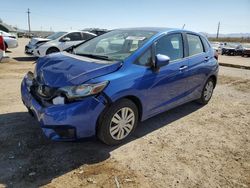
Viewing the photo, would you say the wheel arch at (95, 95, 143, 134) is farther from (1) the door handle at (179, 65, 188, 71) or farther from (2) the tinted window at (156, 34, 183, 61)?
(1) the door handle at (179, 65, 188, 71)

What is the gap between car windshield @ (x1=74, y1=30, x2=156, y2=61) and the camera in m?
4.14

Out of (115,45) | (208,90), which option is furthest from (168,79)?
(208,90)

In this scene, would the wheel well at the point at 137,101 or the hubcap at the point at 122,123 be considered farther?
the wheel well at the point at 137,101

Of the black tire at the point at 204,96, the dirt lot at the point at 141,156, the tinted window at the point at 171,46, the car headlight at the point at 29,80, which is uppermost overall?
the tinted window at the point at 171,46

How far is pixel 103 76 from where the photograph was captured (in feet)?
11.5

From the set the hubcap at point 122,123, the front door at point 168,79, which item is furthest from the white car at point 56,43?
the hubcap at point 122,123

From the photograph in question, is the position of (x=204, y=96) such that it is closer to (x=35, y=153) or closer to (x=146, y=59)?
(x=146, y=59)

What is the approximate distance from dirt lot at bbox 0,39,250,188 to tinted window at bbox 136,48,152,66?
1.15m

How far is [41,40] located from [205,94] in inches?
379

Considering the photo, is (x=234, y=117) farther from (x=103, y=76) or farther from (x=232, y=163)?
(x=103, y=76)

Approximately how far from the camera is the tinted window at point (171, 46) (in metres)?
4.39

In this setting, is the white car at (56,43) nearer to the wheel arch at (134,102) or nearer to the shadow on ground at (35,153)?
the shadow on ground at (35,153)

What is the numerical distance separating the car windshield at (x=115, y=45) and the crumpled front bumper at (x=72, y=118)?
939 mm

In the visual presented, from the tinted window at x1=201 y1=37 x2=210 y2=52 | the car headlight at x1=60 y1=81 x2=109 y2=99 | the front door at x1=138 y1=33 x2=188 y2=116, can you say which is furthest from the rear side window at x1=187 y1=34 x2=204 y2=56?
the car headlight at x1=60 y1=81 x2=109 y2=99
